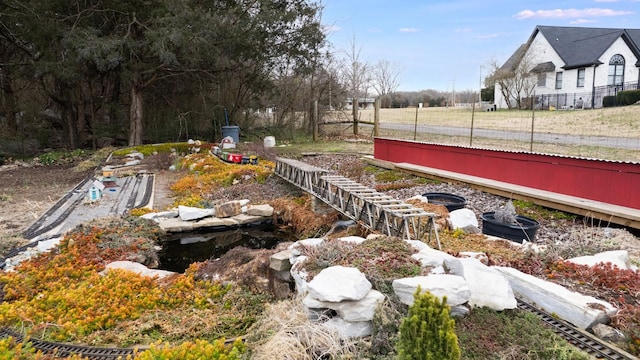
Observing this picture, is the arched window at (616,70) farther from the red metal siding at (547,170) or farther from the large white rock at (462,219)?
the large white rock at (462,219)

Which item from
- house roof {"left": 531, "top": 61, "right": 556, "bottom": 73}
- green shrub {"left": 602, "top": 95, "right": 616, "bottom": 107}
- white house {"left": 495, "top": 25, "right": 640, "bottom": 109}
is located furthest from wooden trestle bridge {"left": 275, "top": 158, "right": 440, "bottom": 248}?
house roof {"left": 531, "top": 61, "right": 556, "bottom": 73}

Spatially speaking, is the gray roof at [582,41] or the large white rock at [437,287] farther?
the gray roof at [582,41]

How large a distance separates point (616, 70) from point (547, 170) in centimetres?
2612

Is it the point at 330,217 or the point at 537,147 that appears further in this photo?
the point at 537,147

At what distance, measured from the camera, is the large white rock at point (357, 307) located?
132 inches

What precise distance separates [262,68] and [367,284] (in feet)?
48.5

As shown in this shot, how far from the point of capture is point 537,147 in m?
12.0

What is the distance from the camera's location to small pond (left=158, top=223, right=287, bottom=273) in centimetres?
699

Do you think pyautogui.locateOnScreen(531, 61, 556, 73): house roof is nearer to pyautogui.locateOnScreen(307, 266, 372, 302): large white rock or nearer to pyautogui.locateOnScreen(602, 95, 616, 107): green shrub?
pyautogui.locateOnScreen(602, 95, 616, 107): green shrub

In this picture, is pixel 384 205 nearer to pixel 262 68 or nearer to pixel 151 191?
pixel 151 191

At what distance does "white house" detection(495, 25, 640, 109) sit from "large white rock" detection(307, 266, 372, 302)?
2656 centimetres

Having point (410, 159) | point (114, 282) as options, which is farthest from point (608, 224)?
point (114, 282)

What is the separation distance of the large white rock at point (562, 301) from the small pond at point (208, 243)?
4625 mm

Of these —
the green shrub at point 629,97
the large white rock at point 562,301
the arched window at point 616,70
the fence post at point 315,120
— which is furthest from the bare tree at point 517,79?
the large white rock at point 562,301
